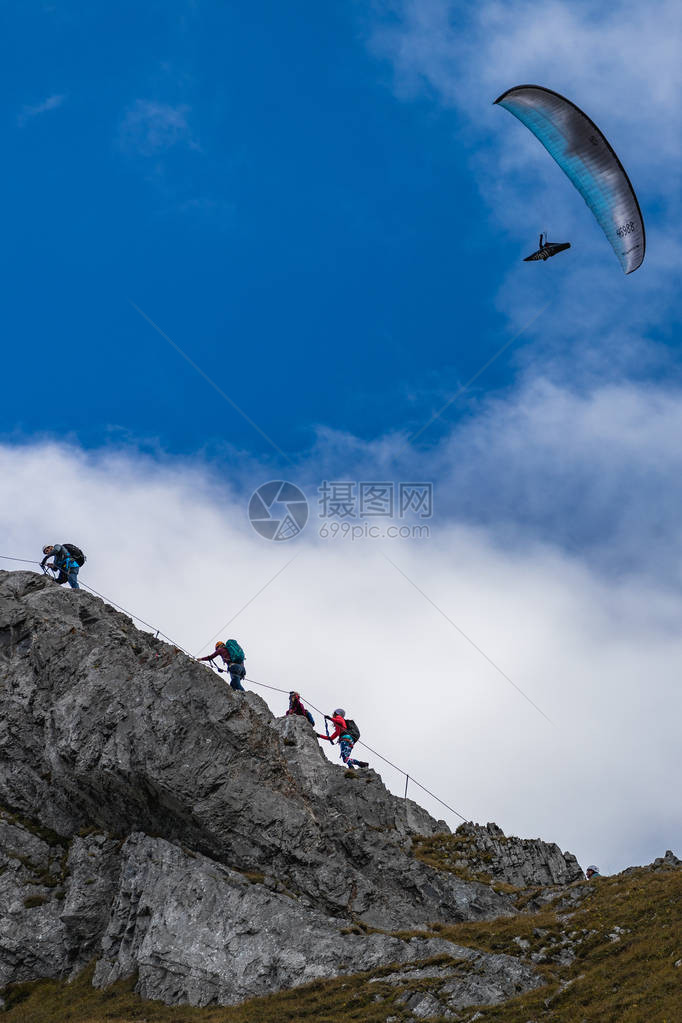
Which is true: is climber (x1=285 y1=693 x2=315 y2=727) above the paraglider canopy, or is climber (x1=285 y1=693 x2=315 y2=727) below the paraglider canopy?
below

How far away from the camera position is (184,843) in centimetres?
3206

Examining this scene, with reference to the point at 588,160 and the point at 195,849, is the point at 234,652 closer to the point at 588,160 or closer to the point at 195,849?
the point at 195,849

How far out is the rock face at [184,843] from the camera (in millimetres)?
28281

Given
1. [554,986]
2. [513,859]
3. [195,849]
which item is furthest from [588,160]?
[195,849]

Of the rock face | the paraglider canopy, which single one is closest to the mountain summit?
the rock face

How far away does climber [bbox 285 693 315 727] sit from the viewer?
134 ft

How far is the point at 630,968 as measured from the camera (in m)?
23.5

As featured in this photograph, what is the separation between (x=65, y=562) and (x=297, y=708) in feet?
41.3

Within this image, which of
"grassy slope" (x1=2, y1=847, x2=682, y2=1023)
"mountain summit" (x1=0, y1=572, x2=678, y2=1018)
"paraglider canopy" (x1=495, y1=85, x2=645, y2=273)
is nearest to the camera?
"grassy slope" (x1=2, y1=847, x2=682, y2=1023)

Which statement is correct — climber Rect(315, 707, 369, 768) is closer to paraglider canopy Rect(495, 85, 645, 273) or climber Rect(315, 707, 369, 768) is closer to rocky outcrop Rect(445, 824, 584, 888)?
rocky outcrop Rect(445, 824, 584, 888)

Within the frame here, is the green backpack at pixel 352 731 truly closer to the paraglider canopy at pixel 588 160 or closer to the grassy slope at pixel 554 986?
the grassy slope at pixel 554 986

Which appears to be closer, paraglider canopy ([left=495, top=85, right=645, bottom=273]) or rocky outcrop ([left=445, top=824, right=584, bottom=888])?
rocky outcrop ([left=445, top=824, right=584, bottom=888])

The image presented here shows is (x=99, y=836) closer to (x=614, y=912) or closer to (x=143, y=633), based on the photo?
(x=143, y=633)

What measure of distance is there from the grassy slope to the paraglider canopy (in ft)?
85.2
